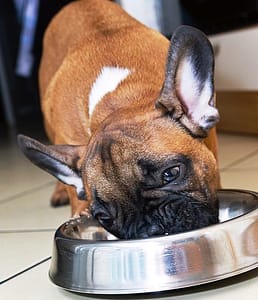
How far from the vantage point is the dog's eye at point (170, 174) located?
1.01 metres

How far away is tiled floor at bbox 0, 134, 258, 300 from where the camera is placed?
3.11 ft

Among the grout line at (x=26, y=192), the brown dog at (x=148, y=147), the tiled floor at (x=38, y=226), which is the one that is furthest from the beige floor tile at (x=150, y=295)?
the grout line at (x=26, y=192)

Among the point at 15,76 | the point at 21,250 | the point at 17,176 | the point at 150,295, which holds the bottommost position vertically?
the point at 15,76

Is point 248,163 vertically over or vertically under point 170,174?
under

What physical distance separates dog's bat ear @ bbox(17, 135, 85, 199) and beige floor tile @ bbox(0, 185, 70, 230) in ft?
0.74

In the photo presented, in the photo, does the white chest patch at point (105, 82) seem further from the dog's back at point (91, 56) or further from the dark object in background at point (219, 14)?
the dark object in background at point (219, 14)

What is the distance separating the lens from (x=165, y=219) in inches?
39.8

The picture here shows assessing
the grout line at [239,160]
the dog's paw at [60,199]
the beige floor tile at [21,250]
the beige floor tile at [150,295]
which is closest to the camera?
the beige floor tile at [150,295]

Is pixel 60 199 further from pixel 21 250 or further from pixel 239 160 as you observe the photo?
pixel 239 160

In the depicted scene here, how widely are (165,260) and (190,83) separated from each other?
1.03ft

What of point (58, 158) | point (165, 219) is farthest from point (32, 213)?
point (165, 219)

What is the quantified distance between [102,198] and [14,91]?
9.25ft

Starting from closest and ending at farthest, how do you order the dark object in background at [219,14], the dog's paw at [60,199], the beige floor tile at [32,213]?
the beige floor tile at [32,213] → the dog's paw at [60,199] → the dark object in background at [219,14]

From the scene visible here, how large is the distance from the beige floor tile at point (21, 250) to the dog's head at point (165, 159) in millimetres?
178
